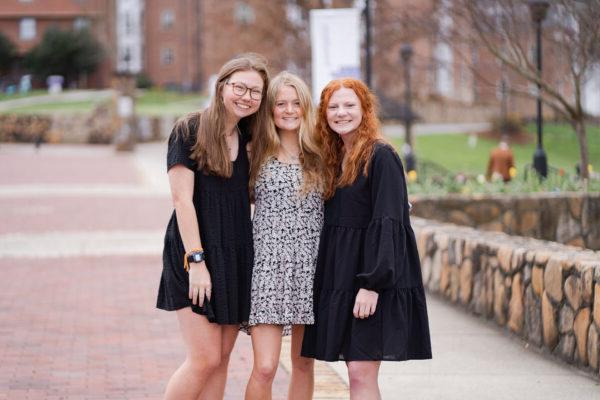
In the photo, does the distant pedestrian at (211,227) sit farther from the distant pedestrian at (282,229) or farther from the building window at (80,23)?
the building window at (80,23)

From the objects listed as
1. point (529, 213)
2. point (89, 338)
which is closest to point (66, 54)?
point (529, 213)

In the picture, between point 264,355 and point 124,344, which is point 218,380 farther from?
point 124,344

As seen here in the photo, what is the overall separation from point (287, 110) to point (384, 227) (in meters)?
0.77

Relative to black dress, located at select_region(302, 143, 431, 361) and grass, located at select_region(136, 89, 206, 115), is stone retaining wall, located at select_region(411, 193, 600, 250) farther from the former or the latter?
grass, located at select_region(136, 89, 206, 115)

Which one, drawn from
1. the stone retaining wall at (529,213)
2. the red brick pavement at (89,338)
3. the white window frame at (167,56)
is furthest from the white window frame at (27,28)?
the stone retaining wall at (529,213)

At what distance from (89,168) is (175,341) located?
97.0 feet

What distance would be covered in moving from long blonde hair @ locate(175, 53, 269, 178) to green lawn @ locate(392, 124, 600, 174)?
28.3m

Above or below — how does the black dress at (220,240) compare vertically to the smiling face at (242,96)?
below

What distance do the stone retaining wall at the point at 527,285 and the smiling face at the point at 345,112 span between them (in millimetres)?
2492

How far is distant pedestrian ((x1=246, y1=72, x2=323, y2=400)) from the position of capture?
5.02 m

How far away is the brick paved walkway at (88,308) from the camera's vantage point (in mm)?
7082

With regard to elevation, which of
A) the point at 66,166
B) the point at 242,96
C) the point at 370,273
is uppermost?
the point at 242,96

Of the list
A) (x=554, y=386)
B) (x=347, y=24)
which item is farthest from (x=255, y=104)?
(x=347, y=24)

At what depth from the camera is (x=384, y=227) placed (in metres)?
4.79
